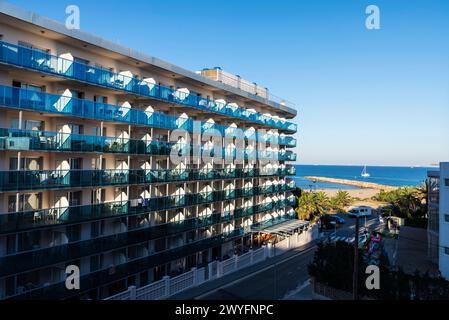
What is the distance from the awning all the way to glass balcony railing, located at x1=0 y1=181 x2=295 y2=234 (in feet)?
23.1

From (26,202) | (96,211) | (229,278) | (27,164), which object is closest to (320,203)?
(229,278)

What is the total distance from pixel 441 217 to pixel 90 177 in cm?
2638

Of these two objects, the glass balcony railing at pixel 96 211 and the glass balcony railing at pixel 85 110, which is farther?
the glass balcony railing at pixel 96 211

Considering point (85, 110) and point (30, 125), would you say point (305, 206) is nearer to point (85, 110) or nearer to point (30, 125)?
point (85, 110)

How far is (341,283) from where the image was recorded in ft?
85.7

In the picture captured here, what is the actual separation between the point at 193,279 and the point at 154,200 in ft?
22.3

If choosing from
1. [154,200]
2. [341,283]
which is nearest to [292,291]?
[341,283]

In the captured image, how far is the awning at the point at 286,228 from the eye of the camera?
42969 mm

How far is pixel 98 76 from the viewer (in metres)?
24.9

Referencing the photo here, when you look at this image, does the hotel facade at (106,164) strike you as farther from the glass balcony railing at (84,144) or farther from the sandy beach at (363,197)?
the sandy beach at (363,197)

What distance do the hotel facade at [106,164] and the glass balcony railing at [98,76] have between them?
0.24ft

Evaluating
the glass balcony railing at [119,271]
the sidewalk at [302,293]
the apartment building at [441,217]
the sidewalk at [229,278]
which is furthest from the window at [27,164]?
the apartment building at [441,217]

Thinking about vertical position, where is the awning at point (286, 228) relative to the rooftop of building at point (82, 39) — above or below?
below

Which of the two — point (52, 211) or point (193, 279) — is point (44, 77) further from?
point (193, 279)
